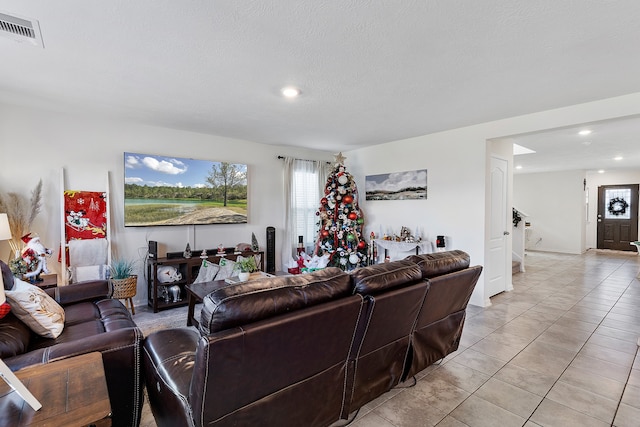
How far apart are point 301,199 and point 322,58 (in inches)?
144

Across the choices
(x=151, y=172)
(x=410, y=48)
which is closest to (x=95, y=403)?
(x=410, y=48)

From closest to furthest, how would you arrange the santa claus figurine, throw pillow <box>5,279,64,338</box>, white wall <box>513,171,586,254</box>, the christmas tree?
throw pillow <box>5,279,64,338</box> → the santa claus figurine → the christmas tree → white wall <box>513,171,586,254</box>

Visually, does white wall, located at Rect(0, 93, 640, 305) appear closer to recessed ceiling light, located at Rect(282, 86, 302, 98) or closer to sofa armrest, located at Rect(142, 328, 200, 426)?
recessed ceiling light, located at Rect(282, 86, 302, 98)

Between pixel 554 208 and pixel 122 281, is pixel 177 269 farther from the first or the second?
pixel 554 208

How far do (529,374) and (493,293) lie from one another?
90.1 inches

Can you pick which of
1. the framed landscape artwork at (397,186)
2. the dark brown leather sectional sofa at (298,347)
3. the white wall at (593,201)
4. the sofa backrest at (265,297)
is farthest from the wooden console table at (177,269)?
the white wall at (593,201)

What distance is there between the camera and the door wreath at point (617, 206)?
8984 millimetres

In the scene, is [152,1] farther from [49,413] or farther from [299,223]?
[299,223]

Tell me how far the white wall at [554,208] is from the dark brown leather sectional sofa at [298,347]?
8.75 metres

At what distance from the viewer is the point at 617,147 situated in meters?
5.53

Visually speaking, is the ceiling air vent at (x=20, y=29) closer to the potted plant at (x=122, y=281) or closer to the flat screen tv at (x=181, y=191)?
the flat screen tv at (x=181, y=191)

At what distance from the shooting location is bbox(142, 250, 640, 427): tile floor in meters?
2.00

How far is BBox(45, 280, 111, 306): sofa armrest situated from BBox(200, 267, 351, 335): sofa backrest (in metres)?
2.15

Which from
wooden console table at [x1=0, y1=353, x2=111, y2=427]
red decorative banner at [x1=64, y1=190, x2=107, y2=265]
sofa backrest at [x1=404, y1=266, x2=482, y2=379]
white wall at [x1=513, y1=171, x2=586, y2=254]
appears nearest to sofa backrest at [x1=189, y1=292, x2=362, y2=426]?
wooden console table at [x1=0, y1=353, x2=111, y2=427]
